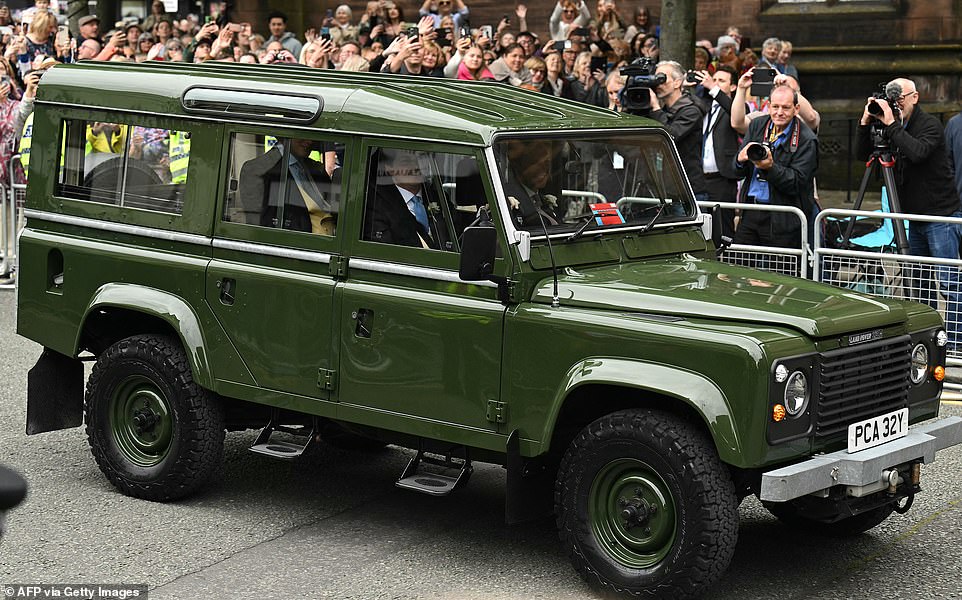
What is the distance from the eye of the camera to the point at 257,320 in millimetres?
6871

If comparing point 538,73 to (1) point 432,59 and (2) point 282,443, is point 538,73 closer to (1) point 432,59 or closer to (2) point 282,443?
(1) point 432,59

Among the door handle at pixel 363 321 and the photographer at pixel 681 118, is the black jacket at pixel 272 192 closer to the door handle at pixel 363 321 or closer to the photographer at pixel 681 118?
the door handle at pixel 363 321

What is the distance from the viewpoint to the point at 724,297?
5930 mm

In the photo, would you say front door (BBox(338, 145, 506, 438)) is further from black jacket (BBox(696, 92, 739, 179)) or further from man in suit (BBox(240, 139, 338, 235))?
black jacket (BBox(696, 92, 739, 179))

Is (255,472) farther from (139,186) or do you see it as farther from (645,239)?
(645,239)

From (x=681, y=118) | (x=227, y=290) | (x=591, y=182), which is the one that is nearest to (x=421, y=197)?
(x=591, y=182)

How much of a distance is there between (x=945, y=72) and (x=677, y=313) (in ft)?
52.2

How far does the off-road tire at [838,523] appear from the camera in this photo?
6.61m

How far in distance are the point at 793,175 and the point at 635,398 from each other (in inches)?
199

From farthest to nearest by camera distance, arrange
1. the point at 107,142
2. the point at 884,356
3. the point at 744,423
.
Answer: the point at 107,142 < the point at 884,356 < the point at 744,423

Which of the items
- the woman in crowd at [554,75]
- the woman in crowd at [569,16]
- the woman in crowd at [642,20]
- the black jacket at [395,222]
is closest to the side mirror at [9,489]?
the black jacket at [395,222]

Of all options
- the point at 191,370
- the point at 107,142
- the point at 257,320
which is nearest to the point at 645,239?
the point at 257,320

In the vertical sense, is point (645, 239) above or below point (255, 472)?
above

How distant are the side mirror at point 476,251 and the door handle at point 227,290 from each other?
1.49 m
